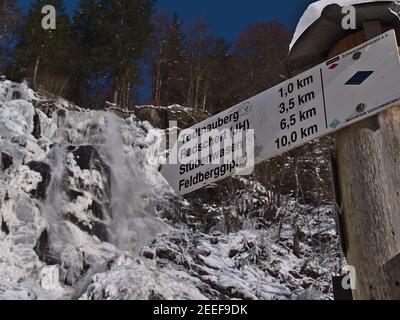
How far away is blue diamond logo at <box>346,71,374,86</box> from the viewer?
5.75 ft

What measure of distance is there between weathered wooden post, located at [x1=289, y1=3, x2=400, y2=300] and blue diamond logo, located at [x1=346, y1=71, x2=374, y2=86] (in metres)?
0.15

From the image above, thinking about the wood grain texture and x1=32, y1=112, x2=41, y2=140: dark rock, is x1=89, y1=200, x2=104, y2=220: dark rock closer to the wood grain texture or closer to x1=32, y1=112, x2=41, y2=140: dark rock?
x1=32, y1=112, x2=41, y2=140: dark rock

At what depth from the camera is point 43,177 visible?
13.3 meters

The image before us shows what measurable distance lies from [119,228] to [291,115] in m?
11.5

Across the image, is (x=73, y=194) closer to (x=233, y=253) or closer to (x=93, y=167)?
(x=93, y=167)

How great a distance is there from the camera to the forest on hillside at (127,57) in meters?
23.3

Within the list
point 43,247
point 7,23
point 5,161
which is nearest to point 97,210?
point 43,247

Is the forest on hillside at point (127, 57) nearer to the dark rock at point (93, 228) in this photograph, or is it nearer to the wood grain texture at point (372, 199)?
the dark rock at point (93, 228)

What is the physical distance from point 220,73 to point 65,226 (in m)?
15.3

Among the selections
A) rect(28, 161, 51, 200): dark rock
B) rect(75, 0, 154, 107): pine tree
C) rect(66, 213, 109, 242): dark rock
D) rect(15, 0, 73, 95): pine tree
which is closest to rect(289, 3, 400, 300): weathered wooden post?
rect(66, 213, 109, 242): dark rock

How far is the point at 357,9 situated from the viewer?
1.79 m

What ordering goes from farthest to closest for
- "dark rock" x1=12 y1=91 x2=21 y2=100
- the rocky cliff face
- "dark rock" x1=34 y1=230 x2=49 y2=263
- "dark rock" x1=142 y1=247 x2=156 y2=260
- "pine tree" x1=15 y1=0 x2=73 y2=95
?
"pine tree" x1=15 y1=0 x2=73 y2=95, "dark rock" x1=12 y1=91 x2=21 y2=100, "dark rock" x1=142 y1=247 x2=156 y2=260, "dark rock" x1=34 y1=230 x2=49 y2=263, the rocky cliff face

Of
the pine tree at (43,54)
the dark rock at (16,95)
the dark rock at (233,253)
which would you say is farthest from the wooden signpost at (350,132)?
the pine tree at (43,54)
